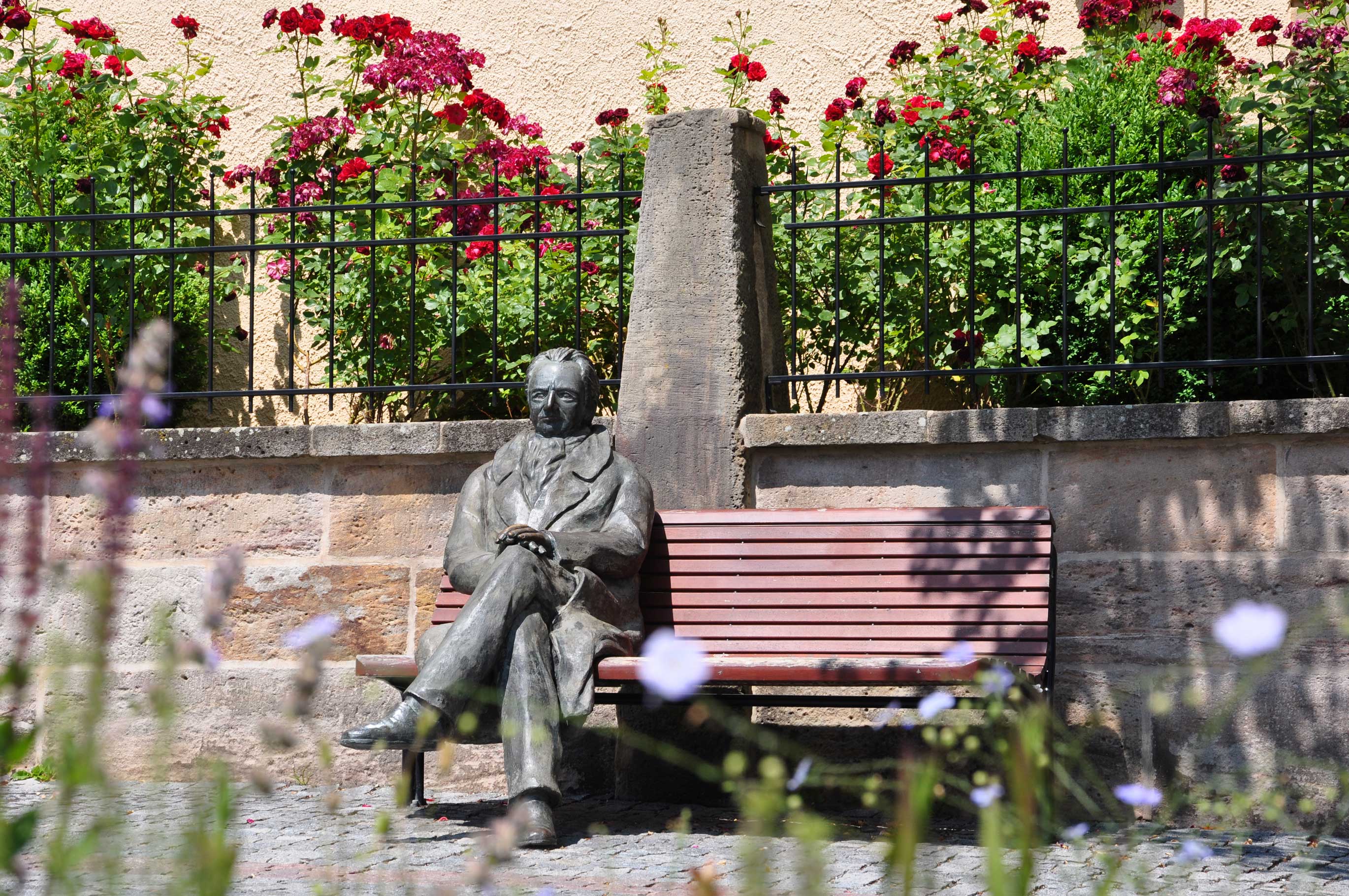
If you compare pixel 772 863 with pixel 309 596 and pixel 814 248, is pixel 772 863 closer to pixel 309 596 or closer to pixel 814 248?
pixel 309 596

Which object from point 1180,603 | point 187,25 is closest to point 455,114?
point 187,25

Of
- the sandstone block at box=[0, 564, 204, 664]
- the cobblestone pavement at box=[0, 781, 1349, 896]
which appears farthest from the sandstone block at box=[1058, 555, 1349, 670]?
the sandstone block at box=[0, 564, 204, 664]

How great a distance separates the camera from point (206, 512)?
217 inches

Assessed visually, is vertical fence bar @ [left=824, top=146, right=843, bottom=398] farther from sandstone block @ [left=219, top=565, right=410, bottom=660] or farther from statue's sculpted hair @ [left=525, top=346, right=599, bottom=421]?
sandstone block @ [left=219, top=565, right=410, bottom=660]

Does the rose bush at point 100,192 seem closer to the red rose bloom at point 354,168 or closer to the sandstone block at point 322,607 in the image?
the red rose bloom at point 354,168

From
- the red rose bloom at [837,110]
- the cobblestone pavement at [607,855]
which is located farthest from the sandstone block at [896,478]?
the red rose bloom at [837,110]

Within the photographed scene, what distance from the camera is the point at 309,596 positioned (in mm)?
5391

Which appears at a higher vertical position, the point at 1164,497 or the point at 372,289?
the point at 372,289

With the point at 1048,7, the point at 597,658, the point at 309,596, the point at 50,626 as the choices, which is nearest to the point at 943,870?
the point at 597,658

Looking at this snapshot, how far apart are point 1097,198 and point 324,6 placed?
4204 millimetres

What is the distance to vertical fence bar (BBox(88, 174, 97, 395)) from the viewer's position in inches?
220

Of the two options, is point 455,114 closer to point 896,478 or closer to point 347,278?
point 347,278

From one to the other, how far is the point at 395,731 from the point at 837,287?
2239 millimetres

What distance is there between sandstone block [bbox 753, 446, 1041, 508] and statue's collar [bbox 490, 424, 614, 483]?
0.63 metres
